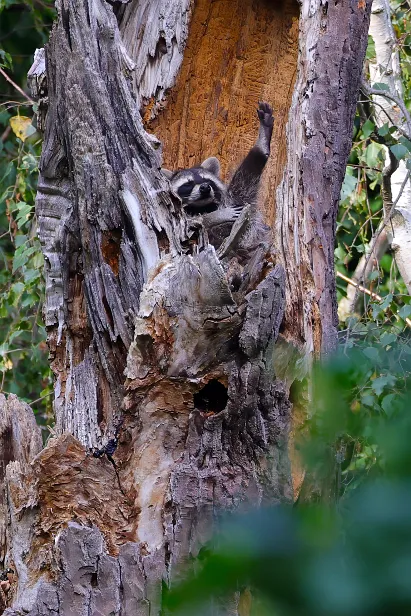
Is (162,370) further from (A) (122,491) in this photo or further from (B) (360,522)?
(B) (360,522)

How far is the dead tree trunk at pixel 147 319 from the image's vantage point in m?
2.12

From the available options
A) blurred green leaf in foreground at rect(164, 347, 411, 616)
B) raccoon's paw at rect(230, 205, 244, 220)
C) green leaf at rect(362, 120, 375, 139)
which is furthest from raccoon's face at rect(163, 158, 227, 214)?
blurred green leaf in foreground at rect(164, 347, 411, 616)

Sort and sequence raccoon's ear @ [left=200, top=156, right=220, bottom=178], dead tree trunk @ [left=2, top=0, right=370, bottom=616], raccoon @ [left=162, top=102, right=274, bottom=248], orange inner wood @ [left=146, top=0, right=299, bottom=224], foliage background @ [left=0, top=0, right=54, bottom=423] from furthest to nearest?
foliage background @ [left=0, top=0, right=54, bottom=423], raccoon's ear @ [left=200, top=156, right=220, bottom=178], orange inner wood @ [left=146, top=0, right=299, bottom=224], raccoon @ [left=162, top=102, right=274, bottom=248], dead tree trunk @ [left=2, top=0, right=370, bottom=616]

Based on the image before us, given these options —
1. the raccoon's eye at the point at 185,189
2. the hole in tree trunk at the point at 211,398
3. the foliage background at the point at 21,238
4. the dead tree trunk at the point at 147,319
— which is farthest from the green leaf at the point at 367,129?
the hole in tree trunk at the point at 211,398

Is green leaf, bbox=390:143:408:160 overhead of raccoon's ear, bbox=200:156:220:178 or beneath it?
overhead

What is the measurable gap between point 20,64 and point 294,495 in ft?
17.3

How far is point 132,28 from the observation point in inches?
125

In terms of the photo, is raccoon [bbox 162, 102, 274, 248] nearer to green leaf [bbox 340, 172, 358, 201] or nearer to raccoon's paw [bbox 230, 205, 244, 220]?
raccoon's paw [bbox 230, 205, 244, 220]

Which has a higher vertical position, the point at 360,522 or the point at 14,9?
the point at 14,9

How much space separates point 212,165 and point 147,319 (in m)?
1.85

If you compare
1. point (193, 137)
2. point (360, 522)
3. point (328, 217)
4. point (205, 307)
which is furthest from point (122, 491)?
point (193, 137)

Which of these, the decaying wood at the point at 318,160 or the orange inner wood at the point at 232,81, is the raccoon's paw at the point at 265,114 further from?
the decaying wood at the point at 318,160

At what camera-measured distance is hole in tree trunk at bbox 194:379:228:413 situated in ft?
7.29

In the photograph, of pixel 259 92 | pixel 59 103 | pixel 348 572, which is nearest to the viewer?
pixel 348 572
